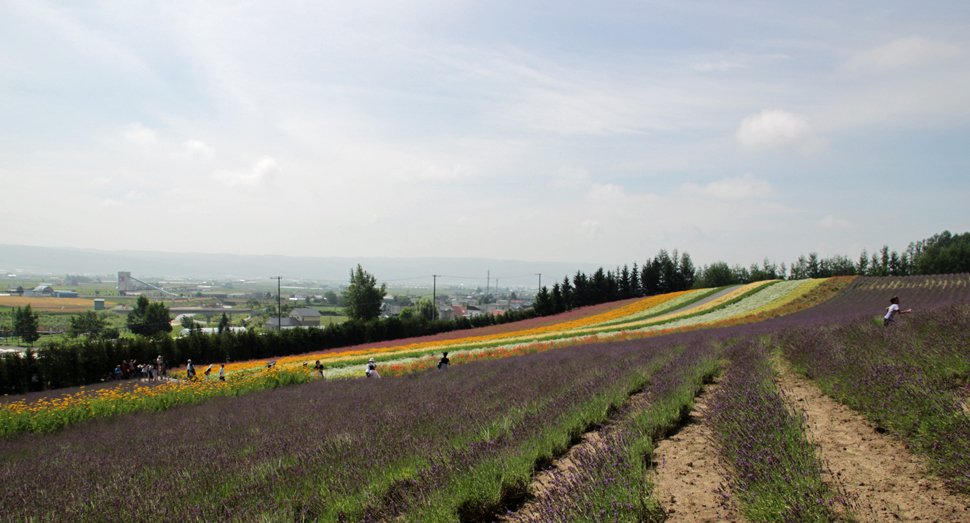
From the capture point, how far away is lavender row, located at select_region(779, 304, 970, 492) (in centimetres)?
315

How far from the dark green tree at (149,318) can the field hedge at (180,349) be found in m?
64.9

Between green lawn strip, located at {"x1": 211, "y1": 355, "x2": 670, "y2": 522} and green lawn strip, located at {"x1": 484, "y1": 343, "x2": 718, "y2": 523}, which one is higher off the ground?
green lawn strip, located at {"x1": 484, "y1": 343, "x2": 718, "y2": 523}

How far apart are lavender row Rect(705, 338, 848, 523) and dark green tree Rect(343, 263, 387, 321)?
8003 cm

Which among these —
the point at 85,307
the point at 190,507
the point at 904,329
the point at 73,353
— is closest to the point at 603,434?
the point at 190,507

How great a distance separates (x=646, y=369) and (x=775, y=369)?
197 cm

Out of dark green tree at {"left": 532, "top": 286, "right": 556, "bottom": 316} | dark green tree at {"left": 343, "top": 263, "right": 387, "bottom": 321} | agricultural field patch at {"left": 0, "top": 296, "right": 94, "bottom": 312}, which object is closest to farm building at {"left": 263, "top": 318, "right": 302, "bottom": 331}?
dark green tree at {"left": 343, "top": 263, "right": 387, "bottom": 321}

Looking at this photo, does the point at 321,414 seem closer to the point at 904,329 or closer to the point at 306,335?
the point at 904,329

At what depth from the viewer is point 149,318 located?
318ft

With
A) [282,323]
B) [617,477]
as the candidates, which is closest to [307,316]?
[282,323]

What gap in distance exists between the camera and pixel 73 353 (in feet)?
97.9

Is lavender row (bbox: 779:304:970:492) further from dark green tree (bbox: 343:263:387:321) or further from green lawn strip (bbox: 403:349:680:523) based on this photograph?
dark green tree (bbox: 343:263:387:321)

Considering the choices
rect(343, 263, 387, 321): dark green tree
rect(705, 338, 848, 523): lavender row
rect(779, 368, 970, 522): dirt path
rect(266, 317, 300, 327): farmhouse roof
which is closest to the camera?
rect(705, 338, 848, 523): lavender row

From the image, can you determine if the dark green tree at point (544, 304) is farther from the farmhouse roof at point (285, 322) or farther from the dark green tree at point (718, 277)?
the farmhouse roof at point (285, 322)

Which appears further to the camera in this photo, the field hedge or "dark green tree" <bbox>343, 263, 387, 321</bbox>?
"dark green tree" <bbox>343, 263, 387, 321</bbox>
